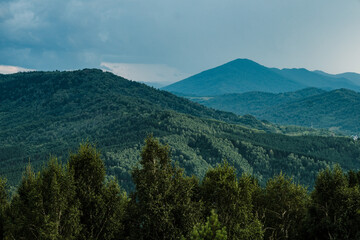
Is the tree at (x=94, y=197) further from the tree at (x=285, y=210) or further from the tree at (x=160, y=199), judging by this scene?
the tree at (x=285, y=210)

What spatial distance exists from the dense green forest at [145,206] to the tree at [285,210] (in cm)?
179

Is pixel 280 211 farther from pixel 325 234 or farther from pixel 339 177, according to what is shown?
pixel 339 177

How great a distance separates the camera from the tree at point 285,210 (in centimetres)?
5019

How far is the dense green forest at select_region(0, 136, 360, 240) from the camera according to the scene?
35.2m

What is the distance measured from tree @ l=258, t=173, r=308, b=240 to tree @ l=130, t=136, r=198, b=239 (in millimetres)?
17270

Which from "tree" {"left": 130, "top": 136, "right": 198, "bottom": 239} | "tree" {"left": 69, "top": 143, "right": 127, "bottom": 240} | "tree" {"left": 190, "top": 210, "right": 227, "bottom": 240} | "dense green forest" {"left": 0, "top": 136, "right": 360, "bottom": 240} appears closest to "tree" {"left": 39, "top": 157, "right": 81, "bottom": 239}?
"dense green forest" {"left": 0, "top": 136, "right": 360, "bottom": 240}

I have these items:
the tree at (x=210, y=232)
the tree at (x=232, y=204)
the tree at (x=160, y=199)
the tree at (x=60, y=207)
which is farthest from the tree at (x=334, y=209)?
the tree at (x=60, y=207)

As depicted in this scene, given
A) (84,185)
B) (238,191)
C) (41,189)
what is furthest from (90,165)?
(238,191)

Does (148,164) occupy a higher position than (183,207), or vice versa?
(148,164)

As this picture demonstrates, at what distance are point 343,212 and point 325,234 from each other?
15.4 ft

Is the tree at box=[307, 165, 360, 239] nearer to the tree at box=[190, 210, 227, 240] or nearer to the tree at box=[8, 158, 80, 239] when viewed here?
the tree at box=[190, 210, 227, 240]

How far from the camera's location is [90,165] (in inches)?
1614

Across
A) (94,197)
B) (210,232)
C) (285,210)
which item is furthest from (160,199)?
(285,210)

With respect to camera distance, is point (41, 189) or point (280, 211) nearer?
point (41, 189)
